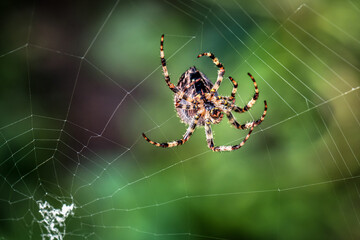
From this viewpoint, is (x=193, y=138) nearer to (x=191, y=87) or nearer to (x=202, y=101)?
(x=202, y=101)

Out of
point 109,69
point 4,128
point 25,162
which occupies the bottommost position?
point 25,162

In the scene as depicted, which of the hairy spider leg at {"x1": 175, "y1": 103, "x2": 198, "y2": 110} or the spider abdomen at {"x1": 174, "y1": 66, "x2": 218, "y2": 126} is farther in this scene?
the hairy spider leg at {"x1": 175, "y1": 103, "x2": 198, "y2": 110}

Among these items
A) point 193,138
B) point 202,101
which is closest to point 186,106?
point 202,101

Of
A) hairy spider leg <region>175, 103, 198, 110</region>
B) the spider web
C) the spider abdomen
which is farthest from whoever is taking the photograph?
the spider web

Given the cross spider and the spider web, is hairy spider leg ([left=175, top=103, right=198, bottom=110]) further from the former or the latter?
the spider web

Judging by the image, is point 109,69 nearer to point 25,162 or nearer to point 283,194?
point 25,162

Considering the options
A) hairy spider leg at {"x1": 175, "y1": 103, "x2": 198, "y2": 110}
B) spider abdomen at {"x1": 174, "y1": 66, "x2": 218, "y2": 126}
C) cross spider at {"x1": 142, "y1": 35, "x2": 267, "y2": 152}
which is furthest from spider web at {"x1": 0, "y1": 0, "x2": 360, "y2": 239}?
hairy spider leg at {"x1": 175, "y1": 103, "x2": 198, "y2": 110}

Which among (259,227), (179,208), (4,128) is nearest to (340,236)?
(259,227)

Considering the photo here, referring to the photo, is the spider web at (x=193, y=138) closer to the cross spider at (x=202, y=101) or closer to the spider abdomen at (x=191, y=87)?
the cross spider at (x=202, y=101)
